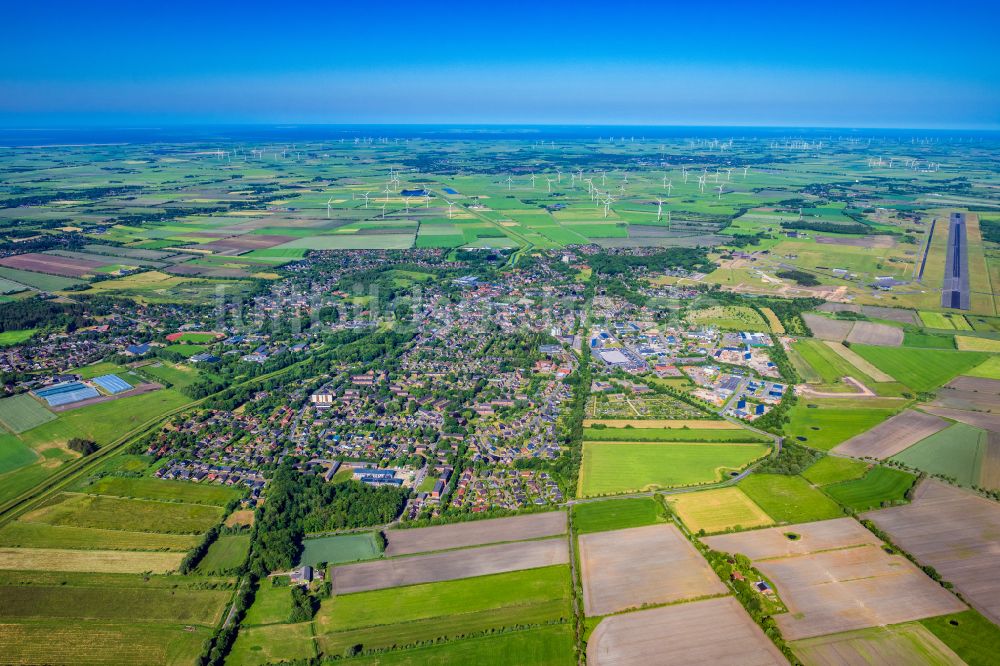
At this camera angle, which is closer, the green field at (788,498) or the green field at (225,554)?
the green field at (225,554)

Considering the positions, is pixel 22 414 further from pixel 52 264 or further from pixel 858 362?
pixel 858 362

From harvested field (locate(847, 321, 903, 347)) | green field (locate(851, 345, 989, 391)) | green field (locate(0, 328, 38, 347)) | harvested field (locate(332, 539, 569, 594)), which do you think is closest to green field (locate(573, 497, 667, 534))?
harvested field (locate(332, 539, 569, 594))

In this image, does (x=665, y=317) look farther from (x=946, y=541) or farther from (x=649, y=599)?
(x=649, y=599)

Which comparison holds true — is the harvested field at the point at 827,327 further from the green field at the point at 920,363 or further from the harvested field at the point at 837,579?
the harvested field at the point at 837,579

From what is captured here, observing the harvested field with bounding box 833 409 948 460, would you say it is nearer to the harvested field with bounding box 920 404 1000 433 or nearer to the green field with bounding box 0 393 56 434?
the harvested field with bounding box 920 404 1000 433

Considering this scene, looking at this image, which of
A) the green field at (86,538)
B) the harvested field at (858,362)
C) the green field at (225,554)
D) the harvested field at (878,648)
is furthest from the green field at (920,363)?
the green field at (86,538)

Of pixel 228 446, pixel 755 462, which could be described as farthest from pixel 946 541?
pixel 228 446

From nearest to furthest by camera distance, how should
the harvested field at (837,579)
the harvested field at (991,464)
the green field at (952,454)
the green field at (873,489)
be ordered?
the harvested field at (837,579)
the green field at (873,489)
the harvested field at (991,464)
the green field at (952,454)

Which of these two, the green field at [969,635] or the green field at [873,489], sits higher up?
the green field at [873,489]
